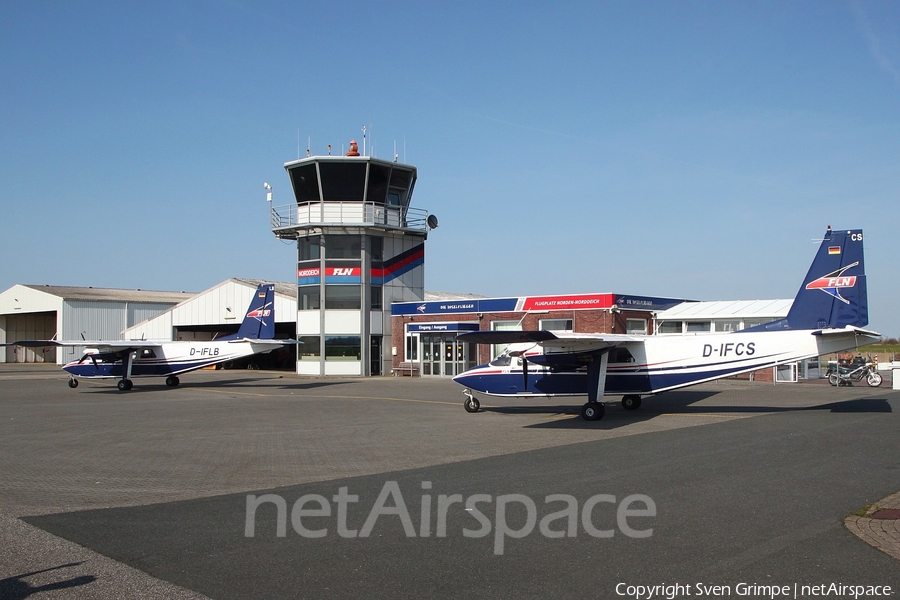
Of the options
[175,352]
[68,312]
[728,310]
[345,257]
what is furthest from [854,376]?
[68,312]

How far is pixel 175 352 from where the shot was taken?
35.7 metres

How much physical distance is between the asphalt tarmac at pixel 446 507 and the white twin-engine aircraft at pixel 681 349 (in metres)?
1.51

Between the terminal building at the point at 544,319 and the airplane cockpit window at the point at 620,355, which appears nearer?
the airplane cockpit window at the point at 620,355

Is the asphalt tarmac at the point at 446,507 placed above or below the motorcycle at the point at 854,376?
above

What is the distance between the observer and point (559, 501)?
29.9ft

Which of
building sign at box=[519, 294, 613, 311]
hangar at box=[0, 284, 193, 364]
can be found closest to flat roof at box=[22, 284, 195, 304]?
hangar at box=[0, 284, 193, 364]

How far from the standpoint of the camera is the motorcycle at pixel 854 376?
31688 mm

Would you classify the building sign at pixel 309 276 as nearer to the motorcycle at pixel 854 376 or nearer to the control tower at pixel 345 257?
the control tower at pixel 345 257

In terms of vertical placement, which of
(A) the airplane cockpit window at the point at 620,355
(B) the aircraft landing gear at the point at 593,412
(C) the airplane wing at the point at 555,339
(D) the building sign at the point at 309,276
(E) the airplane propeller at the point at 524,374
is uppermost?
(D) the building sign at the point at 309,276

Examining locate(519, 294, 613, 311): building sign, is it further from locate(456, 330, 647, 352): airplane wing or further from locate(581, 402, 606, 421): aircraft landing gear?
locate(581, 402, 606, 421): aircraft landing gear

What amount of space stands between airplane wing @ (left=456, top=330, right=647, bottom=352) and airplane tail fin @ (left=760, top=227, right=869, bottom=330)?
4.47 m

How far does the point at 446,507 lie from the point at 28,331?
8070cm

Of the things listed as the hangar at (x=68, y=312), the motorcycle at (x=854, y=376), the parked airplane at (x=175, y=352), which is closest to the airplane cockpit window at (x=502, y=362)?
the parked airplane at (x=175, y=352)

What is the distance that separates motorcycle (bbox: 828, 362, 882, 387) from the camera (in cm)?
3169
